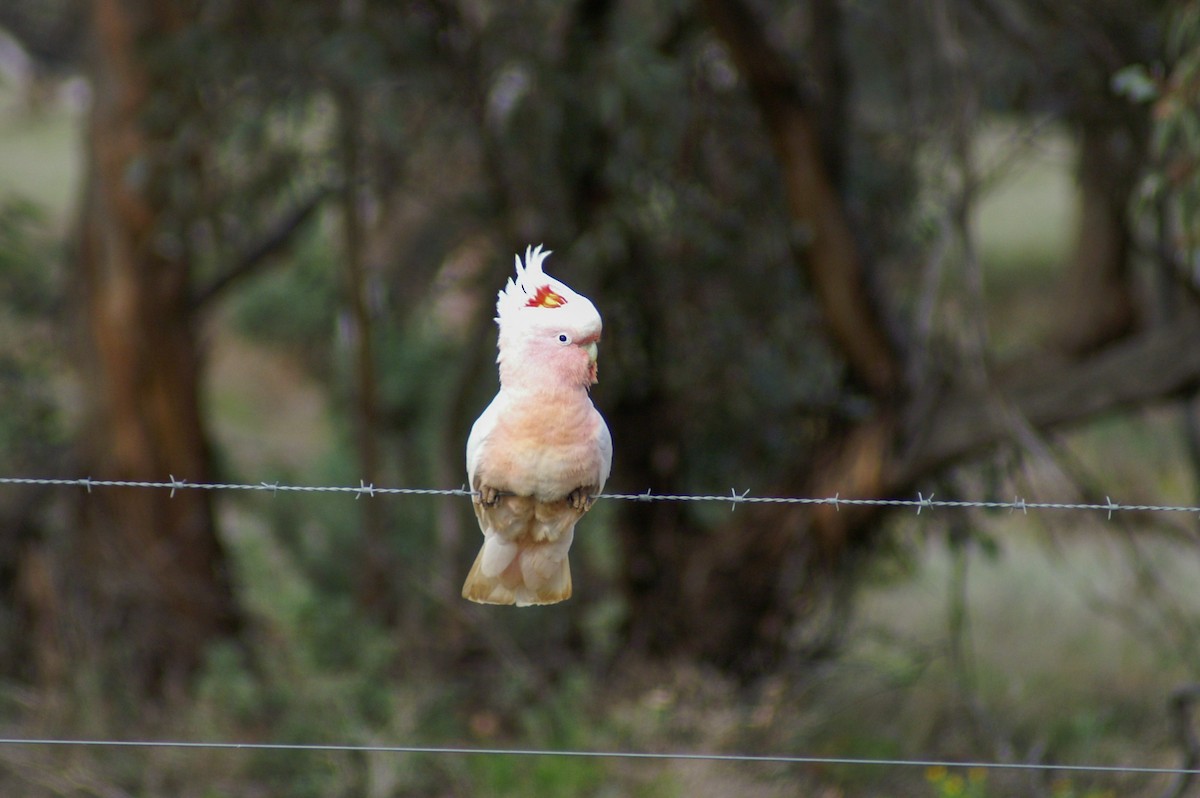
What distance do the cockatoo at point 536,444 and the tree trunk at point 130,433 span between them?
340cm

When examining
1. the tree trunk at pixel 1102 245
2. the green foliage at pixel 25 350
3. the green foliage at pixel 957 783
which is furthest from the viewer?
the green foliage at pixel 25 350

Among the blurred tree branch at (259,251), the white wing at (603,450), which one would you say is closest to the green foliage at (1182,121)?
the white wing at (603,450)

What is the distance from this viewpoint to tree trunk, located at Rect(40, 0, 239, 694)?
517cm

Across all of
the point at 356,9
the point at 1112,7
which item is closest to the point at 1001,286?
the point at 1112,7

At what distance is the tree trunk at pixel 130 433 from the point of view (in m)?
5.17

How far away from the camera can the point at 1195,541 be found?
425 centimetres

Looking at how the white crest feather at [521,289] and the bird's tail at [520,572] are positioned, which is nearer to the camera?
the white crest feather at [521,289]

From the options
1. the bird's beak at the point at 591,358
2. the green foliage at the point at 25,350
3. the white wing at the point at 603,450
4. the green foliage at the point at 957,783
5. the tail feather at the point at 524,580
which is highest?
the green foliage at the point at 25,350

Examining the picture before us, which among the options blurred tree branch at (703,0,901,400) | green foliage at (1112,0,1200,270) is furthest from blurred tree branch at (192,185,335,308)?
green foliage at (1112,0,1200,270)

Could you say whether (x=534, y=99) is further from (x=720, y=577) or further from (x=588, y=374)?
(x=588, y=374)

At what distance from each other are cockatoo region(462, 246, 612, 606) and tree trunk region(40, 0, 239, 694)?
3.40 meters

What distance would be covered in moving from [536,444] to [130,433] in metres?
3.71

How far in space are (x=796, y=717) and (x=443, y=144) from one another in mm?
2739

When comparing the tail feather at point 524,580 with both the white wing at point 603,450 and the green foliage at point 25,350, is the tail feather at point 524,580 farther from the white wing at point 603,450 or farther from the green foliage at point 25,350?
the green foliage at point 25,350
